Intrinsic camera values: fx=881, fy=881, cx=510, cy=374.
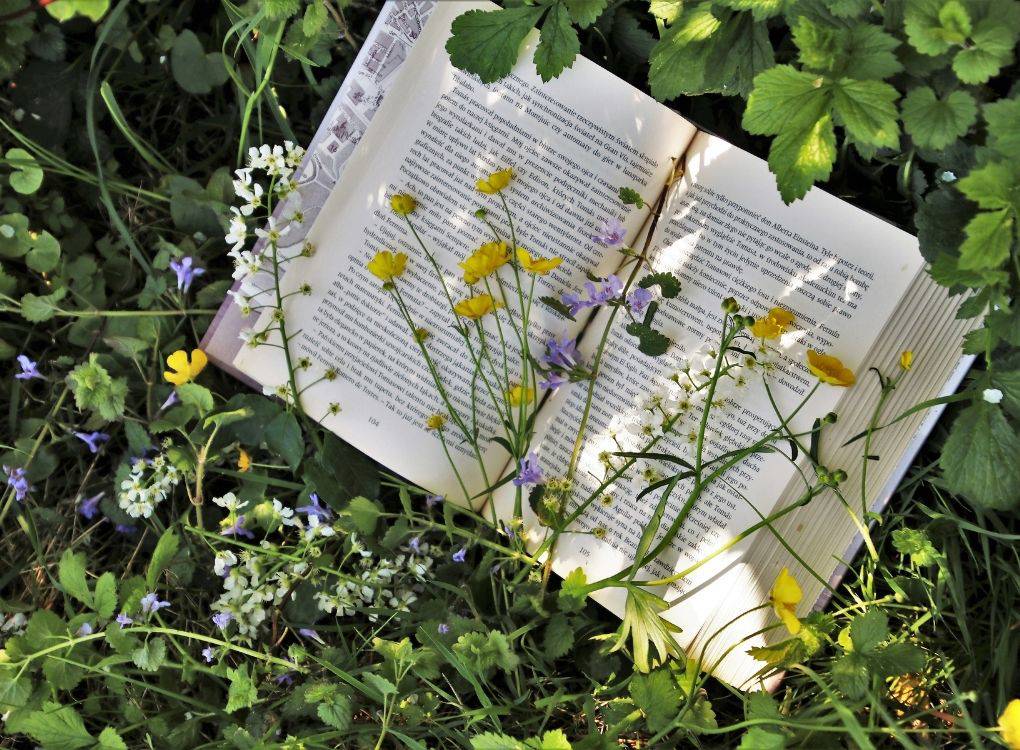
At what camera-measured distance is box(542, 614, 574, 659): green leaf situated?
4.12ft

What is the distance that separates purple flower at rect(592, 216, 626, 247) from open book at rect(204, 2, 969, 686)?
0.05 feet

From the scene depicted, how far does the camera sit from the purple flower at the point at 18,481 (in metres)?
1.41

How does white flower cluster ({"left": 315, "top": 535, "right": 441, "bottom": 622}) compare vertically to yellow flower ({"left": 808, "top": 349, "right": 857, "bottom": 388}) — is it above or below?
below

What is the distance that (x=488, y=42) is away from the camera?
120cm

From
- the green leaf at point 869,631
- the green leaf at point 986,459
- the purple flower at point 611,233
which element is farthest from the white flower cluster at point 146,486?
the green leaf at point 986,459

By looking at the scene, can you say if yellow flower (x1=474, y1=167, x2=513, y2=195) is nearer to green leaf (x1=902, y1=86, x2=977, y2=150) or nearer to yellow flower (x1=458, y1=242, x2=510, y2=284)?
→ yellow flower (x1=458, y1=242, x2=510, y2=284)

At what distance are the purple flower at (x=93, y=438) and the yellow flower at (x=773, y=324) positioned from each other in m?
1.04

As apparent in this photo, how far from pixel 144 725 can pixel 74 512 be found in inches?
14.8

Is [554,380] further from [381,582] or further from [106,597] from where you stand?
[106,597]

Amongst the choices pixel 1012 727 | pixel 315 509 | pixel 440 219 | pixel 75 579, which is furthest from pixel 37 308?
pixel 1012 727

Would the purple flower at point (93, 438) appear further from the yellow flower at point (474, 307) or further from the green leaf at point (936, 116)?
the green leaf at point (936, 116)

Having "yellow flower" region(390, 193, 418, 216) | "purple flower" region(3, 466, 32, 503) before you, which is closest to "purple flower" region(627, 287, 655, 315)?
"yellow flower" region(390, 193, 418, 216)

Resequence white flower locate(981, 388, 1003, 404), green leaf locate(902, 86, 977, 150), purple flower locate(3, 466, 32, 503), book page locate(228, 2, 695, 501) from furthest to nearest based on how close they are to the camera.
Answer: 1. purple flower locate(3, 466, 32, 503)
2. book page locate(228, 2, 695, 501)
3. white flower locate(981, 388, 1003, 404)
4. green leaf locate(902, 86, 977, 150)

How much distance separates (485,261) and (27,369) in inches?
30.3
